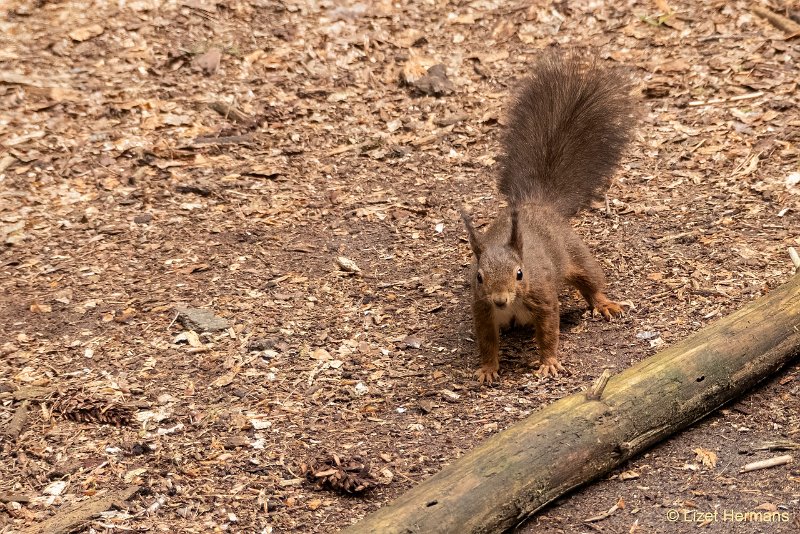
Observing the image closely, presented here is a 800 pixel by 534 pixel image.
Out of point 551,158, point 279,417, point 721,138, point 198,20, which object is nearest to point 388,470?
point 279,417

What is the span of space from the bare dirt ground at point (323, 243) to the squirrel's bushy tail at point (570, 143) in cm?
49

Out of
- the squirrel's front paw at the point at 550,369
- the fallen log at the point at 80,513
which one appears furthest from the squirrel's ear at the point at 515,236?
the fallen log at the point at 80,513

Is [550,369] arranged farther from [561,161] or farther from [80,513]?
[80,513]

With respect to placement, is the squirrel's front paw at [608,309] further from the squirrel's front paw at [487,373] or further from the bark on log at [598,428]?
the bark on log at [598,428]

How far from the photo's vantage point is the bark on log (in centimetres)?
344

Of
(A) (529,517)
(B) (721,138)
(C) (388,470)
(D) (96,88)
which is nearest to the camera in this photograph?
(A) (529,517)

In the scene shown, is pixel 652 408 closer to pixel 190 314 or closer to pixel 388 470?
pixel 388 470

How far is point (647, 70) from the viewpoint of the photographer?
7242 millimetres

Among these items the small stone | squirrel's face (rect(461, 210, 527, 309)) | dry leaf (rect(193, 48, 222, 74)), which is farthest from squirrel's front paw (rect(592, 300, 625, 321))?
dry leaf (rect(193, 48, 222, 74))

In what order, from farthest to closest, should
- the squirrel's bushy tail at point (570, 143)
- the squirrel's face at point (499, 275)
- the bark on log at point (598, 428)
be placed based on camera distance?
the squirrel's bushy tail at point (570, 143)
the squirrel's face at point (499, 275)
the bark on log at point (598, 428)

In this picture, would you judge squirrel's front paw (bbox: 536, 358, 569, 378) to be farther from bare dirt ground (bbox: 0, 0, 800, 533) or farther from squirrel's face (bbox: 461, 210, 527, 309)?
squirrel's face (bbox: 461, 210, 527, 309)

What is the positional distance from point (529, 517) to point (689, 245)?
7.63 ft

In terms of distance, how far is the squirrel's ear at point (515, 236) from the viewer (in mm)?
4633

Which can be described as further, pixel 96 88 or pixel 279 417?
pixel 96 88
